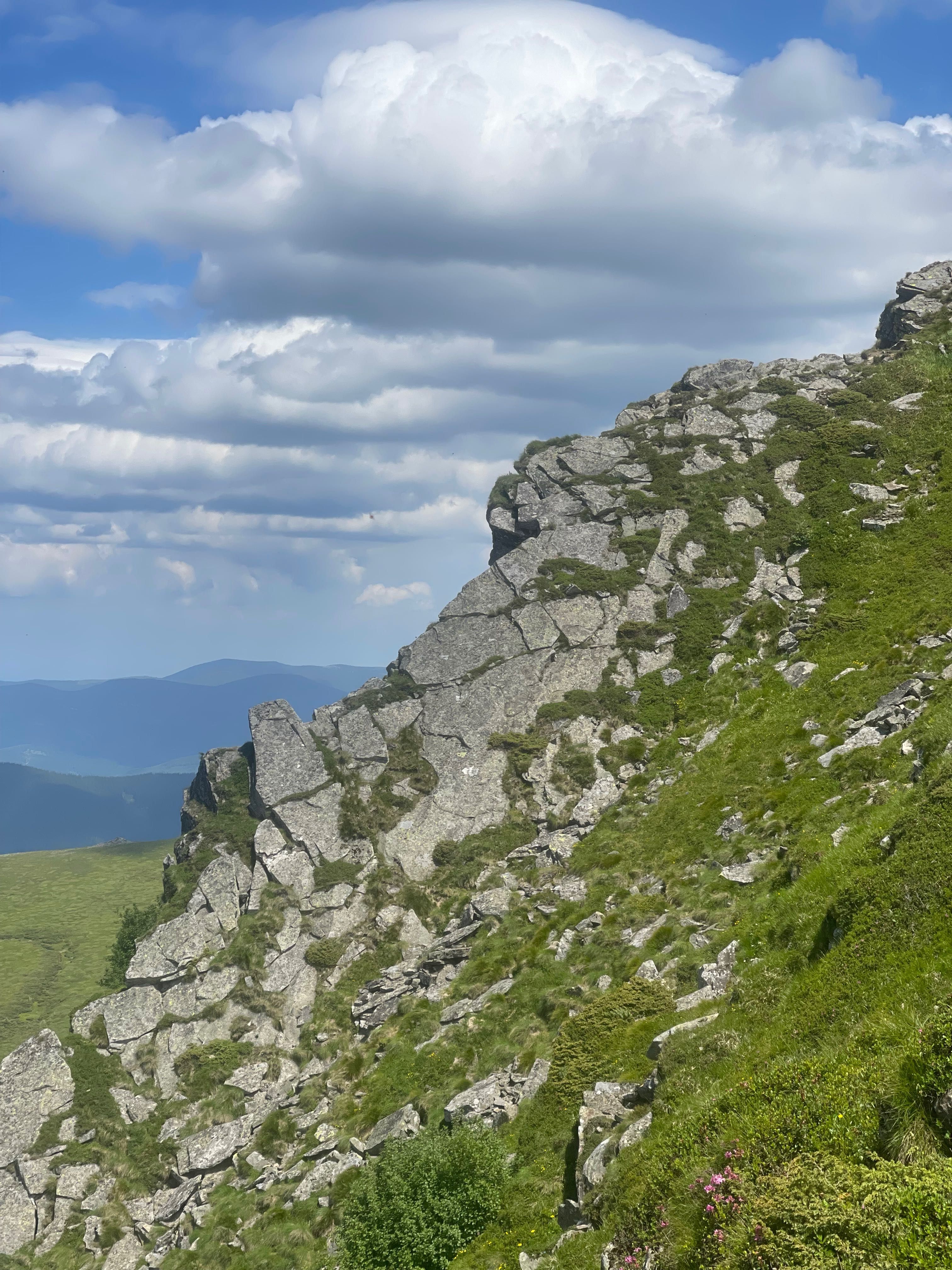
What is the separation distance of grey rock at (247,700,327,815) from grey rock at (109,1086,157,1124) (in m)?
18.3

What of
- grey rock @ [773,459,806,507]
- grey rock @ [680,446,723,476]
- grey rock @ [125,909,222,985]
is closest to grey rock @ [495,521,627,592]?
grey rock @ [680,446,723,476]

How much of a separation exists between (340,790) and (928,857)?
4399 centimetres

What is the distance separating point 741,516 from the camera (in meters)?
65.2

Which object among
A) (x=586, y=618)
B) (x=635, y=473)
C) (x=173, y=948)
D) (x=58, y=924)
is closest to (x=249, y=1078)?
(x=173, y=948)

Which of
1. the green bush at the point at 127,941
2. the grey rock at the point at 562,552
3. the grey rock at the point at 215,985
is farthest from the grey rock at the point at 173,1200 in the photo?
the grey rock at the point at 562,552

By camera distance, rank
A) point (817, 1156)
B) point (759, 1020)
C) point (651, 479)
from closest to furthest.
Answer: point (817, 1156) < point (759, 1020) < point (651, 479)

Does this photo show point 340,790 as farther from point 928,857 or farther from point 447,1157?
point 928,857

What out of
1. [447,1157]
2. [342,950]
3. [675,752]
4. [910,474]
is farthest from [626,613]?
[447,1157]

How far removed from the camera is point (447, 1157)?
23.1 m

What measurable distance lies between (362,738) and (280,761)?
6190mm

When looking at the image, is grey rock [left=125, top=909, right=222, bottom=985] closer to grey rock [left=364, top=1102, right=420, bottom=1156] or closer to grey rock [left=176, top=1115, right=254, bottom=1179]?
grey rock [left=176, top=1115, right=254, bottom=1179]

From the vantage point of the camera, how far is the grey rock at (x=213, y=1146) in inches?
1524

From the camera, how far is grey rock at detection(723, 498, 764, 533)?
64500mm

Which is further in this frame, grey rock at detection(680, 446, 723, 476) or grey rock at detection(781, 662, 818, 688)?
grey rock at detection(680, 446, 723, 476)
